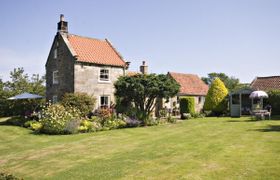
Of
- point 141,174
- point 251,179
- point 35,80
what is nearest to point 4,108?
point 35,80

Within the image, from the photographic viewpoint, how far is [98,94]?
29109 millimetres

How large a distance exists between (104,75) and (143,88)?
24.2 feet

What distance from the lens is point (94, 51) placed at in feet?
101

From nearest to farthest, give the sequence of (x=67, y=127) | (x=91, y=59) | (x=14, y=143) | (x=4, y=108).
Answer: (x=14, y=143)
(x=67, y=127)
(x=91, y=59)
(x=4, y=108)

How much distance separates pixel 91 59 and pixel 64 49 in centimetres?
312

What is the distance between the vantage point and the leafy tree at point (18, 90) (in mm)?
34250

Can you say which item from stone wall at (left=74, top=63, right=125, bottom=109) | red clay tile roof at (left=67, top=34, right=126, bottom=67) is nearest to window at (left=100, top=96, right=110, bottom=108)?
Answer: stone wall at (left=74, top=63, right=125, bottom=109)

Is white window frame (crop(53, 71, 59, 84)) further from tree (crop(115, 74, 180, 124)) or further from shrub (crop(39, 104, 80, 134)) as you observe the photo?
shrub (crop(39, 104, 80, 134))

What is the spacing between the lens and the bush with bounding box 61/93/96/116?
2532cm

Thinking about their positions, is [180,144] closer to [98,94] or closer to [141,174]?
[141,174]

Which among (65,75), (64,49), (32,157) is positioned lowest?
(32,157)

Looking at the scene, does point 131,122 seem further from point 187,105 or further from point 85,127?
point 187,105

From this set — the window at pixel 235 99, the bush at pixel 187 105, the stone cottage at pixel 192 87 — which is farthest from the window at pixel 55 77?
the window at pixel 235 99

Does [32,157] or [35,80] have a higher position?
[35,80]
